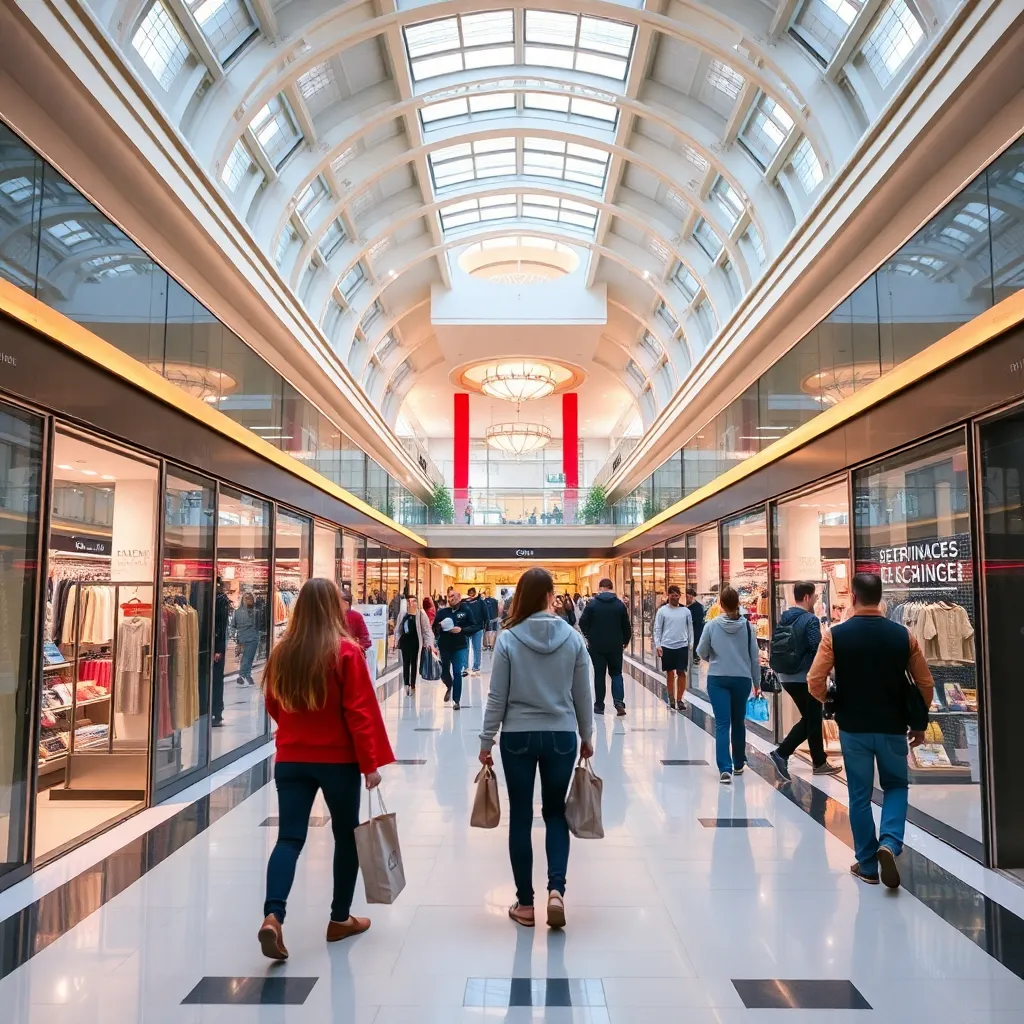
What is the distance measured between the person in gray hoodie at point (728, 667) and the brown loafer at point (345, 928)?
3.70 m

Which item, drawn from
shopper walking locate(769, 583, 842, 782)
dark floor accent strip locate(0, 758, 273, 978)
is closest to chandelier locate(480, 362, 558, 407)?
shopper walking locate(769, 583, 842, 782)

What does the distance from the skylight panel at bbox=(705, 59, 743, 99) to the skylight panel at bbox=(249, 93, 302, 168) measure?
22.2ft

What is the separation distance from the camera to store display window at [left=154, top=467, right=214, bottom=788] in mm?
6352

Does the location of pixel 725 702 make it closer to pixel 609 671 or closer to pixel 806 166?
pixel 609 671

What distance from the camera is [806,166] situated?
13461 millimetres

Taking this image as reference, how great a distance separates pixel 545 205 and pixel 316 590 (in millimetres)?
19896

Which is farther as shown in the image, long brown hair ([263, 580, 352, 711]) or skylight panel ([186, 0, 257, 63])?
skylight panel ([186, 0, 257, 63])

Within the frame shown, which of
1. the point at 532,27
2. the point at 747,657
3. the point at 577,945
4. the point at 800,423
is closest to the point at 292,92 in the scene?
the point at 532,27

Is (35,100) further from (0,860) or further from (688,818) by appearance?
(688,818)

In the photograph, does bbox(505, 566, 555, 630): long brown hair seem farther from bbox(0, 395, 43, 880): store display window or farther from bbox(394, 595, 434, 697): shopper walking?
bbox(394, 595, 434, 697): shopper walking

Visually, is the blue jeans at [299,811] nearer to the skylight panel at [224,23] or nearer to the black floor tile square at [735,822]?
the black floor tile square at [735,822]

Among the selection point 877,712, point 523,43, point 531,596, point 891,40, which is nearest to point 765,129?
point 891,40

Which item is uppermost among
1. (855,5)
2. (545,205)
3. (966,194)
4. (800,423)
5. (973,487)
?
(545,205)

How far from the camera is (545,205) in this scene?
21641 mm
